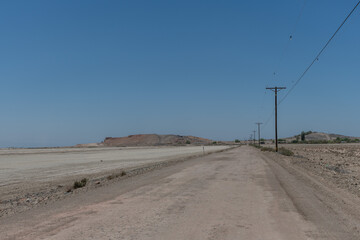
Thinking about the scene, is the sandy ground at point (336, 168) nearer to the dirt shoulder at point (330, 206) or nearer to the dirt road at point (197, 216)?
the dirt shoulder at point (330, 206)

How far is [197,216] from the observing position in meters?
8.38

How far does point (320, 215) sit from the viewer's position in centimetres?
854

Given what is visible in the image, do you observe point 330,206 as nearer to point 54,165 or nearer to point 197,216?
point 197,216

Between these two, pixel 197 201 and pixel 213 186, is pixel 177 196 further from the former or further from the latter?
pixel 213 186

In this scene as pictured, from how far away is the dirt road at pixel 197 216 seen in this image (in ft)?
22.5

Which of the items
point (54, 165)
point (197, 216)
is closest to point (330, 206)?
point (197, 216)

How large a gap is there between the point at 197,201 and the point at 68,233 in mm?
4668

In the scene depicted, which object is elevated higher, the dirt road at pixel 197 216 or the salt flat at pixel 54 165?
the dirt road at pixel 197 216

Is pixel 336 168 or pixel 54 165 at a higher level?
pixel 336 168

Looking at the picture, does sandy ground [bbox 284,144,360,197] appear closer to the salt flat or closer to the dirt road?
the dirt road

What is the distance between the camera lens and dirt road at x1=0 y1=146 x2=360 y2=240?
6.85 m

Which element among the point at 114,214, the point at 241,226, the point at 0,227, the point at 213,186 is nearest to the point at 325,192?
the point at 213,186

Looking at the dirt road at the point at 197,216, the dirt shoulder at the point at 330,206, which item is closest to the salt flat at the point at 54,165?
the dirt road at the point at 197,216

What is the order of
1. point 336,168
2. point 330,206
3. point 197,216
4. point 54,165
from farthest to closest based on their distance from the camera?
point 54,165 → point 336,168 → point 330,206 → point 197,216
